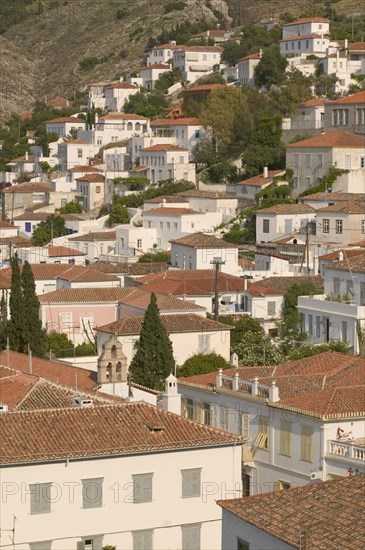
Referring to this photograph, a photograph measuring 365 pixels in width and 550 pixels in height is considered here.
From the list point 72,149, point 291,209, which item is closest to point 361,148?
point 291,209

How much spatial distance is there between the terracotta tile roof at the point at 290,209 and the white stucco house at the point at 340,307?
23.1 metres

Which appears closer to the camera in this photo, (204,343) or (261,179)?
(204,343)

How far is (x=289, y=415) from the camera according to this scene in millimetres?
39438

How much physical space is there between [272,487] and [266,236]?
50121 millimetres

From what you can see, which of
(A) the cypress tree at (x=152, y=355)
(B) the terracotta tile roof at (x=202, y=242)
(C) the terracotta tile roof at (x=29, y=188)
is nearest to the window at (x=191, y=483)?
(A) the cypress tree at (x=152, y=355)

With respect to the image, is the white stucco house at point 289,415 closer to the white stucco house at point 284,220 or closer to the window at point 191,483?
the window at point 191,483

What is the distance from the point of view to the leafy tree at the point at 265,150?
10306 cm

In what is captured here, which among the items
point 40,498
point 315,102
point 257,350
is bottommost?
point 257,350

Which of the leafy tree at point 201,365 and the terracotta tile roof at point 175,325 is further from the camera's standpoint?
the terracotta tile roof at point 175,325

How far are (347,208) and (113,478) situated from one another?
5220 centimetres

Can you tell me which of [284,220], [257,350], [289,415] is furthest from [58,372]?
[284,220]

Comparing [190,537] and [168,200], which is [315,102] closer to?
[168,200]

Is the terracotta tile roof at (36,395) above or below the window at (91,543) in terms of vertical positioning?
above

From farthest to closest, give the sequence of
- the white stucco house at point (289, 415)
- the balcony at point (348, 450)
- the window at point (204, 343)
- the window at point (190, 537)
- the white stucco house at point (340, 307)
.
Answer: the window at point (204, 343), the white stucco house at point (340, 307), the white stucco house at point (289, 415), the balcony at point (348, 450), the window at point (190, 537)
